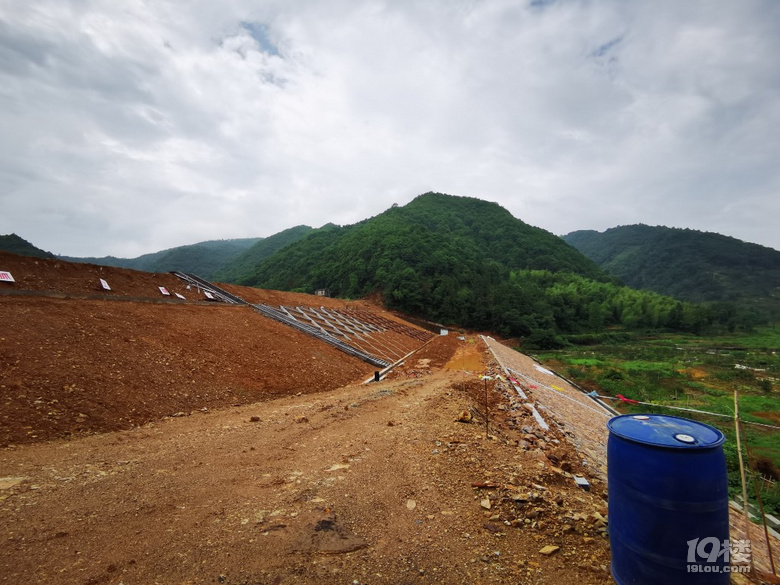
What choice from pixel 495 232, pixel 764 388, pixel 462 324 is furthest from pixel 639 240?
pixel 764 388

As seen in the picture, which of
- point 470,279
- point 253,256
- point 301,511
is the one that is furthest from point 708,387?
point 253,256

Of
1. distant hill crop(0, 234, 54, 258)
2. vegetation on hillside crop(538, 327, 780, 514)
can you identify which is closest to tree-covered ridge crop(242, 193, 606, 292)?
vegetation on hillside crop(538, 327, 780, 514)

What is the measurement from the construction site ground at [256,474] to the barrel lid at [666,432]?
4.03 feet

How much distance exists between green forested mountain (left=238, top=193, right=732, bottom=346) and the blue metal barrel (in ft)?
146

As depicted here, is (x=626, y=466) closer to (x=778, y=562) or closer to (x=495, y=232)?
(x=778, y=562)

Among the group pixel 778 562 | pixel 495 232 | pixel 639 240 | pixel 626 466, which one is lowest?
pixel 778 562

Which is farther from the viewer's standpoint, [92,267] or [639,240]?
[639,240]

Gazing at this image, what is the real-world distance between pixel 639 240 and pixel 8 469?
171643mm

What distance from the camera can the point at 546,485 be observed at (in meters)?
4.29

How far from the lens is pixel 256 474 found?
4.86 metres

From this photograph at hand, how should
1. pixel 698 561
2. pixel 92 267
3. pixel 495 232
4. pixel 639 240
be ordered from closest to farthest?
pixel 698 561 → pixel 92 267 → pixel 495 232 → pixel 639 240

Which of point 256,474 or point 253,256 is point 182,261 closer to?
point 253,256

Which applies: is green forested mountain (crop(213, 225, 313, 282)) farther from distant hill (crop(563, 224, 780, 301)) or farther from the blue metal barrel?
distant hill (crop(563, 224, 780, 301))

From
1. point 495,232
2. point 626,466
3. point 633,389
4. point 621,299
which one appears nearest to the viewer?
point 626,466
